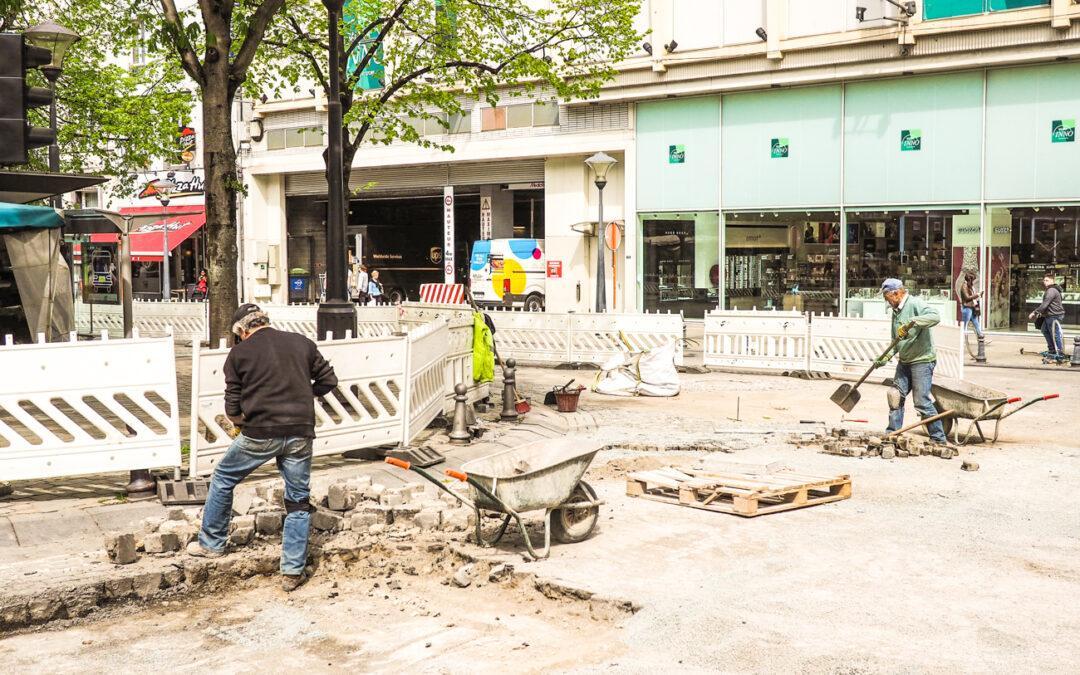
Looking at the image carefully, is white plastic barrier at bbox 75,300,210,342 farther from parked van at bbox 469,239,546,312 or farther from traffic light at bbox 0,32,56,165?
traffic light at bbox 0,32,56,165

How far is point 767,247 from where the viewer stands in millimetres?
28047

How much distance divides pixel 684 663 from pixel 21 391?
5.86 m

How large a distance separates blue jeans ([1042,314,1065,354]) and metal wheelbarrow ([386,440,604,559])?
52.1ft

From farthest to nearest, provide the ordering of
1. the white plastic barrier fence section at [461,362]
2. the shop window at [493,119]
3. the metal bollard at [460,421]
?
1. the shop window at [493,119]
2. the white plastic barrier fence section at [461,362]
3. the metal bollard at [460,421]

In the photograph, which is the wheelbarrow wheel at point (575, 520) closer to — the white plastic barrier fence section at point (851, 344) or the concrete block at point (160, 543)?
the concrete block at point (160, 543)

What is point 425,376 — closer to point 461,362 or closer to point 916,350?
point 461,362

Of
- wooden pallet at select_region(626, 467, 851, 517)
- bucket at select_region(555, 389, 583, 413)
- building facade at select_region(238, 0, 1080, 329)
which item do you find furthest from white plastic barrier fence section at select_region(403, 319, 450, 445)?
building facade at select_region(238, 0, 1080, 329)

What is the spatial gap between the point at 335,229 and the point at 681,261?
1901 centimetres

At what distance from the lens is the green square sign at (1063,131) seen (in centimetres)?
2353

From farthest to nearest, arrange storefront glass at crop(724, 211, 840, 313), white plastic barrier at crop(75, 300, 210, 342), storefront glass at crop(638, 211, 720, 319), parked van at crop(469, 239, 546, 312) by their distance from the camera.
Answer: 1. parked van at crop(469, 239, 546, 312)
2. storefront glass at crop(638, 211, 720, 319)
3. white plastic barrier at crop(75, 300, 210, 342)
4. storefront glass at crop(724, 211, 840, 313)

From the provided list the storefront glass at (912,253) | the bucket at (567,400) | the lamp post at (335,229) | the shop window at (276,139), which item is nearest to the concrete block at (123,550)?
the lamp post at (335,229)

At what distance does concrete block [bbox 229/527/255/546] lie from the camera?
7137mm

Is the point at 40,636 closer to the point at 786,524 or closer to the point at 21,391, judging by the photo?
the point at 21,391

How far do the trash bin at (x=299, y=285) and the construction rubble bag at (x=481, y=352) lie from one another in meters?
25.3
